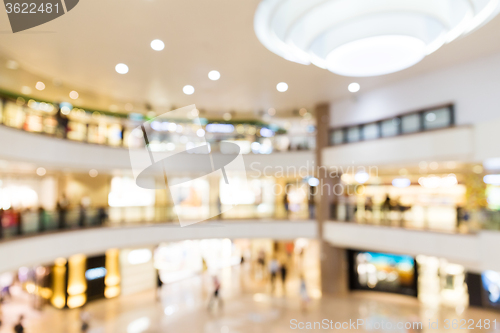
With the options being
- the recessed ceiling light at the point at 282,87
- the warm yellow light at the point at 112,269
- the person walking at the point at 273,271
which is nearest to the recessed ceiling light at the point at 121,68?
the recessed ceiling light at the point at 282,87

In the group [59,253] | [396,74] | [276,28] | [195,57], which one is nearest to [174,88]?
[195,57]

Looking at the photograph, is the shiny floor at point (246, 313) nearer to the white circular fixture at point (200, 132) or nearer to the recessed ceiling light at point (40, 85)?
the white circular fixture at point (200, 132)

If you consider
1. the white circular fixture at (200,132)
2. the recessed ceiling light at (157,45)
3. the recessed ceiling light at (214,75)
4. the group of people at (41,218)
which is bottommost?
the group of people at (41,218)

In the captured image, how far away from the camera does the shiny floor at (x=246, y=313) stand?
10.8m

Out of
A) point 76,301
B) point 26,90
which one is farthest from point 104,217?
point 26,90

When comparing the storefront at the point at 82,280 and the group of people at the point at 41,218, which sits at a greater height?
the group of people at the point at 41,218

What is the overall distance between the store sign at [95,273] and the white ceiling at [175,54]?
7629 millimetres

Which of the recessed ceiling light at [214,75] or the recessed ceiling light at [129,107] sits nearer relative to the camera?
the recessed ceiling light at [214,75]

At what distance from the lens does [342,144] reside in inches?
506

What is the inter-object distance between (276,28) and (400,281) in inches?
479

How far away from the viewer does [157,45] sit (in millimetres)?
8156

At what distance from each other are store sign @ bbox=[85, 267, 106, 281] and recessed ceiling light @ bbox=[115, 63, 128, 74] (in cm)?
886

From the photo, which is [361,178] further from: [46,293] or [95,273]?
[46,293]

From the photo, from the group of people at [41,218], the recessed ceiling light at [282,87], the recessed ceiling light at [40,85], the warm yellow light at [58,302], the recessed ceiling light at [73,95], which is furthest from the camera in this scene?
the warm yellow light at [58,302]
